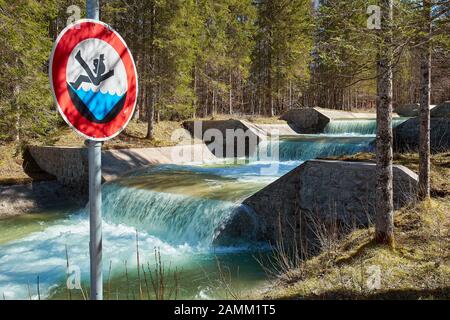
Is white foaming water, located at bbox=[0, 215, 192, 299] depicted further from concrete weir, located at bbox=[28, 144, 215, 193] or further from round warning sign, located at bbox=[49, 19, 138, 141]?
round warning sign, located at bbox=[49, 19, 138, 141]

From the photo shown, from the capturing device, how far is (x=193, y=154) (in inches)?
822

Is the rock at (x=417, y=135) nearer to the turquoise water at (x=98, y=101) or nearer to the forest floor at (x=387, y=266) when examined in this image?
the forest floor at (x=387, y=266)

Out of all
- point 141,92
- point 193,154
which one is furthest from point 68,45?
point 141,92

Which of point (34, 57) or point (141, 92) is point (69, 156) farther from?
point (141, 92)

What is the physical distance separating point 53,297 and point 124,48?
660cm

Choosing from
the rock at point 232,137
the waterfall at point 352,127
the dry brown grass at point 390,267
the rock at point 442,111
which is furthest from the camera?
the waterfall at point 352,127

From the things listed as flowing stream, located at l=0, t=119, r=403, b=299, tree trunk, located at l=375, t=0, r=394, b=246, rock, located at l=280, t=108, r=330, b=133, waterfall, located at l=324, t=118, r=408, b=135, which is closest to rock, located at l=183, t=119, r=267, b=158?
rock, located at l=280, t=108, r=330, b=133

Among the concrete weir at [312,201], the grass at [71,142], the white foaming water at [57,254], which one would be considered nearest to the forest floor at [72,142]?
the grass at [71,142]

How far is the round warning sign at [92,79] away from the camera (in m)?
1.87

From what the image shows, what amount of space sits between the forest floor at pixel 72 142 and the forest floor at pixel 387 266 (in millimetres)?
11385

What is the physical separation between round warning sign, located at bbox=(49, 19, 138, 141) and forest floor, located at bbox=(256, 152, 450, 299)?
3678 millimetres

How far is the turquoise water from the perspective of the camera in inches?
76.7

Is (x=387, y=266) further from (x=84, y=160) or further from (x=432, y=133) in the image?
(x=84, y=160)

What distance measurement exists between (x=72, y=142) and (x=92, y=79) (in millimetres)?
19154
